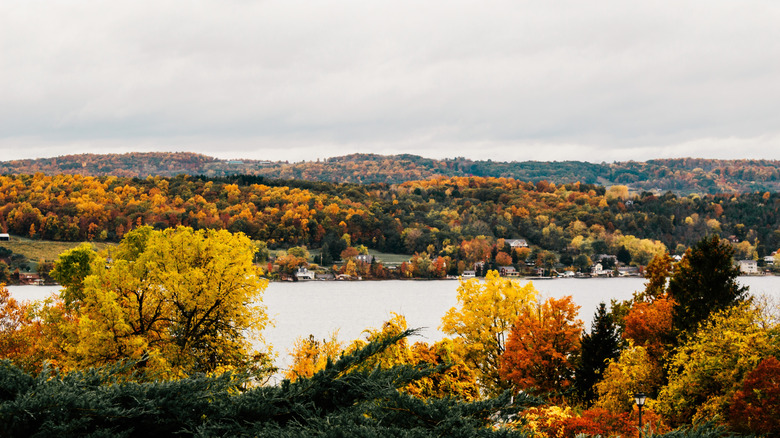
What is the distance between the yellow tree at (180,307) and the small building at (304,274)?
9903 centimetres

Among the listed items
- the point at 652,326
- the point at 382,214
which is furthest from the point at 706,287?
the point at 382,214

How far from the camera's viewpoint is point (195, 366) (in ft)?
74.4

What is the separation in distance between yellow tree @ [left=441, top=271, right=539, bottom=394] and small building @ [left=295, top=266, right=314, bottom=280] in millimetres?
92922

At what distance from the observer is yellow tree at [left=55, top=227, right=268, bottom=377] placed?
22.1 metres

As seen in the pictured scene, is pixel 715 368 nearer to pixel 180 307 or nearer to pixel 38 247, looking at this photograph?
pixel 180 307

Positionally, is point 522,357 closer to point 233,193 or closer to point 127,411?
point 127,411

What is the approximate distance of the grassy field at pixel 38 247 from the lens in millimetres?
111312

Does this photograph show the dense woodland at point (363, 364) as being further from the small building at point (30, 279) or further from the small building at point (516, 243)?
the small building at point (516, 243)

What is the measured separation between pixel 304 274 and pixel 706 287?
99348 mm

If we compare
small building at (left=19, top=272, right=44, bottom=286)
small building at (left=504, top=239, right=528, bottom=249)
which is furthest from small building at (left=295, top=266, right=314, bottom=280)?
small building at (left=504, top=239, right=528, bottom=249)

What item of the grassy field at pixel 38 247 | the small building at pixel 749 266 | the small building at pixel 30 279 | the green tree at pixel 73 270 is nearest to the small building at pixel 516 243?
the small building at pixel 749 266

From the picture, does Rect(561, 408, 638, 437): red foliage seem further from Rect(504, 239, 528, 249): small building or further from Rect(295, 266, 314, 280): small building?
Rect(504, 239, 528, 249): small building

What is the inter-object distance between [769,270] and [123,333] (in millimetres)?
156074

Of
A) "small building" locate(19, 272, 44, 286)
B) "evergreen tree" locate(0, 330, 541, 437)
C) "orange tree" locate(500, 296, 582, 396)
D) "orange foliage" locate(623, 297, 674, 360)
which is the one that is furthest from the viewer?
"small building" locate(19, 272, 44, 286)
